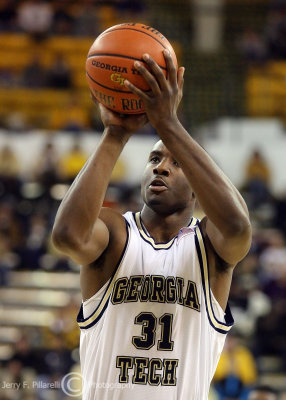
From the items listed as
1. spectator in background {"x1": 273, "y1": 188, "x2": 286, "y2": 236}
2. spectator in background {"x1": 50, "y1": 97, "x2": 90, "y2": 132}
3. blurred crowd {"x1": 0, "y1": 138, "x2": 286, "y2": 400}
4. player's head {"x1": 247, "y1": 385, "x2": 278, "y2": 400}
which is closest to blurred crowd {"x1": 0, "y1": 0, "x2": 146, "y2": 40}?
spectator in background {"x1": 50, "y1": 97, "x2": 90, "y2": 132}

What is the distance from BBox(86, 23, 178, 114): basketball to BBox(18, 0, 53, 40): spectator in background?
13.8m

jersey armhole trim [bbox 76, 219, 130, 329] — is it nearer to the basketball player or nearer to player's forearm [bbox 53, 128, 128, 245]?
the basketball player

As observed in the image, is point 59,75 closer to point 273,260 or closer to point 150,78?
point 273,260

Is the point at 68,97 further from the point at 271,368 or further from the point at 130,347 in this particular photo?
the point at 130,347

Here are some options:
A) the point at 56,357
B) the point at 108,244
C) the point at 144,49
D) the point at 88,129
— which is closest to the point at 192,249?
the point at 108,244

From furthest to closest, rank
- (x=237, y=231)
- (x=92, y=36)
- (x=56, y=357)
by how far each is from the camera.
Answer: (x=92, y=36) < (x=56, y=357) < (x=237, y=231)

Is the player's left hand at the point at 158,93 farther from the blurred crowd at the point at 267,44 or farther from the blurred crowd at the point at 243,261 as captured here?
the blurred crowd at the point at 267,44

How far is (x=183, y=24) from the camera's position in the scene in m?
19.3

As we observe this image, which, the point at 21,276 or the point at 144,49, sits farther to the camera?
the point at 21,276

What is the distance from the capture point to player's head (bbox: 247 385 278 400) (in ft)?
28.1

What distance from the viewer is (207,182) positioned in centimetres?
348

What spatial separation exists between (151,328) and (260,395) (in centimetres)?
518

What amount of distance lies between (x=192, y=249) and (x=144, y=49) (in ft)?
3.08

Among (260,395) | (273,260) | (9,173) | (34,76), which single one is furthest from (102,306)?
(34,76)
